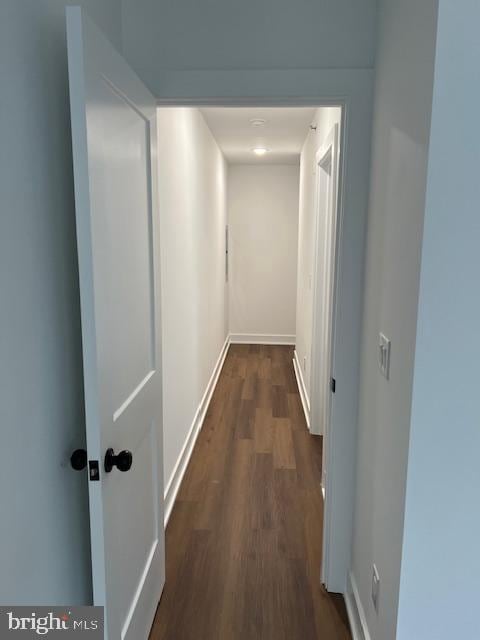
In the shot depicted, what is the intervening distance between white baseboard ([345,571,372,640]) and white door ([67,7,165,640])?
767 mm

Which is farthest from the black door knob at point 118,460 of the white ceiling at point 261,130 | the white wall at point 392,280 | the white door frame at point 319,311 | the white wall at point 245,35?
the white ceiling at point 261,130

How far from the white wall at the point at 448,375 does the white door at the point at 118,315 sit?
0.79 meters

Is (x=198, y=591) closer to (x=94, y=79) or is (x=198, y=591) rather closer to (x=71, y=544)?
(x=71, y=544)

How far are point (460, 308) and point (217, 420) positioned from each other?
9.94ft

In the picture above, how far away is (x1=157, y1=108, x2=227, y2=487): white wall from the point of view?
2516mm

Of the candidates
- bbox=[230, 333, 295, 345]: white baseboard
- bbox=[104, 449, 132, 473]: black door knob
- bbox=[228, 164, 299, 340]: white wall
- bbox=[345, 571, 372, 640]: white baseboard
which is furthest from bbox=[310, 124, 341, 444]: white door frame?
bbox=[230, 333, 295, 345]: white baseboard

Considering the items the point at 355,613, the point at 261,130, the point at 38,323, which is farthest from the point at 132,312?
the point at 261,130

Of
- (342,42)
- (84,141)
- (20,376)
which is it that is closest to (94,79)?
(84,141)

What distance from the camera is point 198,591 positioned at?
2029 mm

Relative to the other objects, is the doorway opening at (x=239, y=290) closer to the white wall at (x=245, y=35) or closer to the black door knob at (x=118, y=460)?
the white wall at (x=245, y=35)

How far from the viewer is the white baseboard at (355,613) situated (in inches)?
66.0

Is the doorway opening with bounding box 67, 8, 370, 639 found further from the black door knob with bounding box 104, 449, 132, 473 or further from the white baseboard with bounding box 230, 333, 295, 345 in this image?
the white baseboard with bounding box 230, 333, 295, 345

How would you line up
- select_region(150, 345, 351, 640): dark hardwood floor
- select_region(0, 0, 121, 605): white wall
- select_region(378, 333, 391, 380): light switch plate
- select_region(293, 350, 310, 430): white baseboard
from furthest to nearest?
select_region(293, 350, 310, 430): white baseboard, select_region(150, 345, 351, 640): dark hardwood floor, select_region(378, 333, 391, 380): light switch plate, select_region(0, 0, 121, 605): white wall

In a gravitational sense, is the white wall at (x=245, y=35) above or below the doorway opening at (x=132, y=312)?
above
